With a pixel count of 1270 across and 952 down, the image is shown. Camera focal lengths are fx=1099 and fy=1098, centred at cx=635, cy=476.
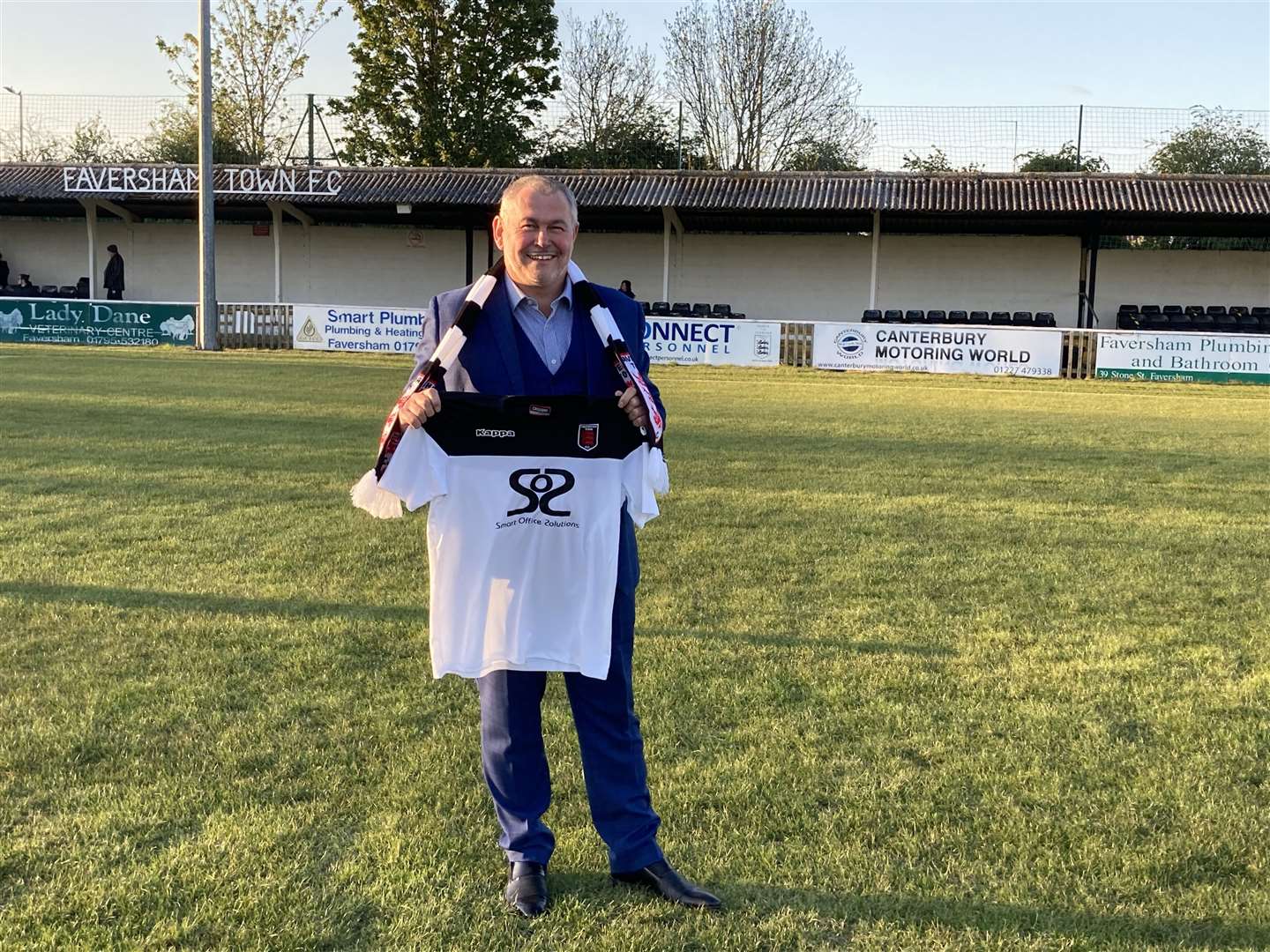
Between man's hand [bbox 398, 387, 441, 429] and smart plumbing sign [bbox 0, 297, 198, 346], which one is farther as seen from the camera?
smart plumbing sign [bbox 0, 297, 198, 346]

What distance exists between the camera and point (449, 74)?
41.4 metres

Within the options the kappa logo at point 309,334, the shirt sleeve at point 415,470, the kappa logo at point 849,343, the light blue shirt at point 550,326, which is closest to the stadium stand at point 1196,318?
the kappa logo at point 849,343

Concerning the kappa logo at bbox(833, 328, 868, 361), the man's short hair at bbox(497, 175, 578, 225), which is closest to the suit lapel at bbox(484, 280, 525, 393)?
the man's short hair at bbox(497, 175, 578, 225)

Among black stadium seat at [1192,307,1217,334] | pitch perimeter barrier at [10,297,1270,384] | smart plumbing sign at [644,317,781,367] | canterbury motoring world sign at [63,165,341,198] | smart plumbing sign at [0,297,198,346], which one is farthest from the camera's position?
canterbury motoring world sign at [63,165,341,198]

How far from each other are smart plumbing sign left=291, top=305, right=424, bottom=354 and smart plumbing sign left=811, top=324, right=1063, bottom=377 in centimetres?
892

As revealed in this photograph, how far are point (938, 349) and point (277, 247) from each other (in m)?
18.9

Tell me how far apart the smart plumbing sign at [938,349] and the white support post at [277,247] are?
53.0 ft

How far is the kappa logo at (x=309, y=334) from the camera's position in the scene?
24.8 meters

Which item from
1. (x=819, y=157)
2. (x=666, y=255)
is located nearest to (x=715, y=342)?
(x=666, y=255)

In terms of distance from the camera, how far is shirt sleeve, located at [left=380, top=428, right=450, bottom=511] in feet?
9.16

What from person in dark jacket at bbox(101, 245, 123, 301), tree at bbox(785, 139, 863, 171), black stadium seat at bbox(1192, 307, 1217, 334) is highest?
tree at bbox(785, 139, 863, 171)

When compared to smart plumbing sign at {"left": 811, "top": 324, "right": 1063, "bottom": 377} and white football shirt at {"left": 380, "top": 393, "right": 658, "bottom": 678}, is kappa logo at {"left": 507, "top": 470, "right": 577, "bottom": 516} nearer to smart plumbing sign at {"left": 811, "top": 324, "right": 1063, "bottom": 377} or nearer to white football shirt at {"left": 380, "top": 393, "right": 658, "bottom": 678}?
white football shirt at {"left": 380, "top": 393, "right": 658, "bottom": 678}

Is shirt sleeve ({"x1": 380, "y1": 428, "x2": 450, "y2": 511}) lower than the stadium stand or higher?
lower

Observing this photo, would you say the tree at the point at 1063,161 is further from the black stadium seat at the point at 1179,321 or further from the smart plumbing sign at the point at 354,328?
the smart plumbing sign at the point at 354,328
